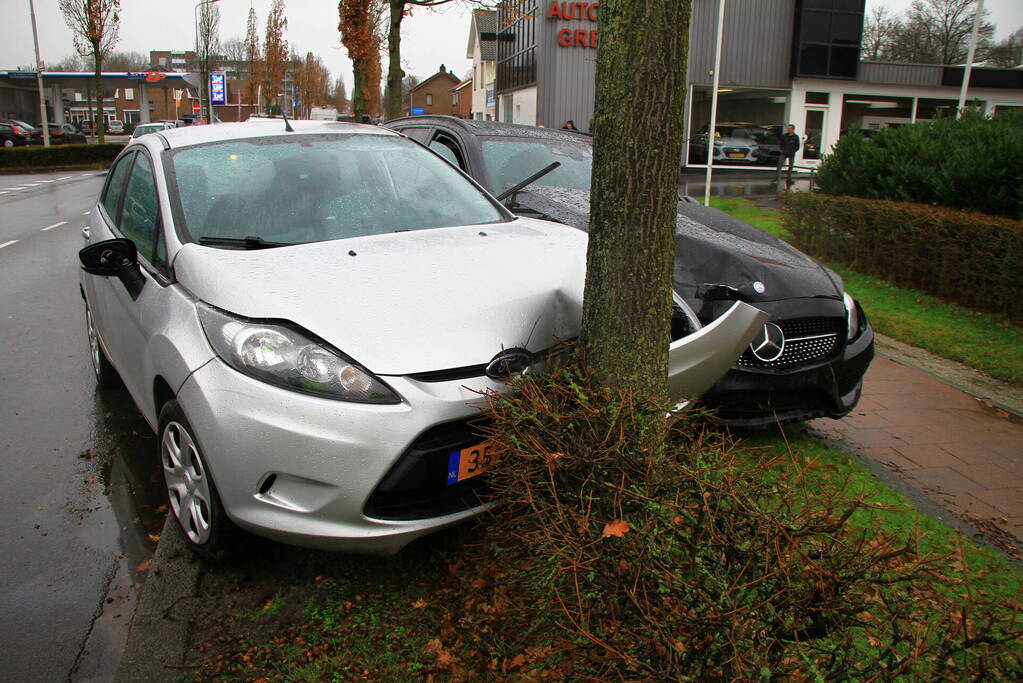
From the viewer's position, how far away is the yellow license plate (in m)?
2.71

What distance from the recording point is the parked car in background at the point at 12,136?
43.4 m

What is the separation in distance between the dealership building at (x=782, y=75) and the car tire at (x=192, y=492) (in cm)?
2961

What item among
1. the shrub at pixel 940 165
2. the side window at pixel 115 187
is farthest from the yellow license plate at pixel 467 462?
the shrub at pixel 940 165

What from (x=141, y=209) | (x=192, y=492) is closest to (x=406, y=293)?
(x=192, y=492)

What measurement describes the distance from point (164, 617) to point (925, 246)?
25.2 feet

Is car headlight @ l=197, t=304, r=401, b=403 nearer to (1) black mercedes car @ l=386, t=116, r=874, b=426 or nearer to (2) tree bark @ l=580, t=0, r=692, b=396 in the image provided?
(2) tree bark @ l=580, t=0, r=692, b=396

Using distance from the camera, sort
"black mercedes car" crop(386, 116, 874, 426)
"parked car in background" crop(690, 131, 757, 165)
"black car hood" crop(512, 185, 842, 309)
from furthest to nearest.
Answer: "parked car in background" crop(690, 131, 757, 165)
"black car hood" crop(512, 185, 842, 309)
"black mercedes car" crop(386, 116, 874, 426)

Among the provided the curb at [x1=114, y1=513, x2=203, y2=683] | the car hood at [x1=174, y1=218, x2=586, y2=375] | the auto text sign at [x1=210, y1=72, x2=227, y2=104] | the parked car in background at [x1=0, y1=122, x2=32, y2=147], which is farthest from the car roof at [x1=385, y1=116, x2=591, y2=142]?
the parked car in background at [x1=0, y1=122, x2=32, y2=147]

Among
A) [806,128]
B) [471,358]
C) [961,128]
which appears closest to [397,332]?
[471,358]

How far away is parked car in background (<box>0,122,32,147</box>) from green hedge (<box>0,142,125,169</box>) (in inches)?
485

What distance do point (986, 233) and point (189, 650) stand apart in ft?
23.6

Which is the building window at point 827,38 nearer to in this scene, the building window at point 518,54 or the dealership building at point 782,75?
the dealership building at point 782,75

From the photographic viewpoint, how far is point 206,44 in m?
47.7

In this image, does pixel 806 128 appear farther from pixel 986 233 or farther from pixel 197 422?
pixel 197 422
